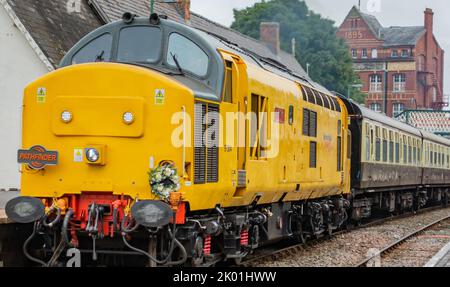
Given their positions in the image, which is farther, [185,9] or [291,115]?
[185,9]

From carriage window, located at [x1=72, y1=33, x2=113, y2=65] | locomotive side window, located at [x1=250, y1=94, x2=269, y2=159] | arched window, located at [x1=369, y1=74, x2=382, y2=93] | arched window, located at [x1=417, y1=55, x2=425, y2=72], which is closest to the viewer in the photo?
carriage window, located at [x1=72, y1=33, x2=113, y2=65]

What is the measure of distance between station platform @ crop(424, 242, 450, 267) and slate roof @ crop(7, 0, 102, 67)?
10.4m

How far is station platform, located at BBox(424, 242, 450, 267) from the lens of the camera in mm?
13781

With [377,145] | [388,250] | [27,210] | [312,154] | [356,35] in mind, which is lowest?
[388,250]

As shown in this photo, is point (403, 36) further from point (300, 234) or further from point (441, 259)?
point (441, 259)

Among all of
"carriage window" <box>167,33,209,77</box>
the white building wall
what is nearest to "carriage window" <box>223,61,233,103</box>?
"carriage window" <box>167,33,209,77</box>

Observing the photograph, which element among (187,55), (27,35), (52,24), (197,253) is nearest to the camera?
(197,253)

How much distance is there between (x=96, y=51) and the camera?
11594 mm

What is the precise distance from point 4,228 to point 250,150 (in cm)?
374

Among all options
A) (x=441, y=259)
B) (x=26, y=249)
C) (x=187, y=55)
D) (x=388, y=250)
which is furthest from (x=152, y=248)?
(x=388, y=250)

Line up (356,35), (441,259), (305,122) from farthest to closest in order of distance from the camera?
(356,35) → (305,122) → (441,259)

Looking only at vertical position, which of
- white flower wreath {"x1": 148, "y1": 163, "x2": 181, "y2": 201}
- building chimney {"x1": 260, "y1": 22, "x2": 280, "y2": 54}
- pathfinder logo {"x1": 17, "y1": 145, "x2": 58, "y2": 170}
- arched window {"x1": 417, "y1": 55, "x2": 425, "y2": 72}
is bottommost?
white flower wreath {"x1": 148, "y1": 163, "x2": 181, "y2": 201}

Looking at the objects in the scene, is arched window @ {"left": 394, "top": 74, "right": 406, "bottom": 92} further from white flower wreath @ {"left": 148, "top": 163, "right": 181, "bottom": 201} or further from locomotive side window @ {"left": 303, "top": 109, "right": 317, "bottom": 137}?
white flower wreath @ {"left": 148, "top": 163, "right": 181, "bottom": 201}

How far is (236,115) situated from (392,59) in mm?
77745
